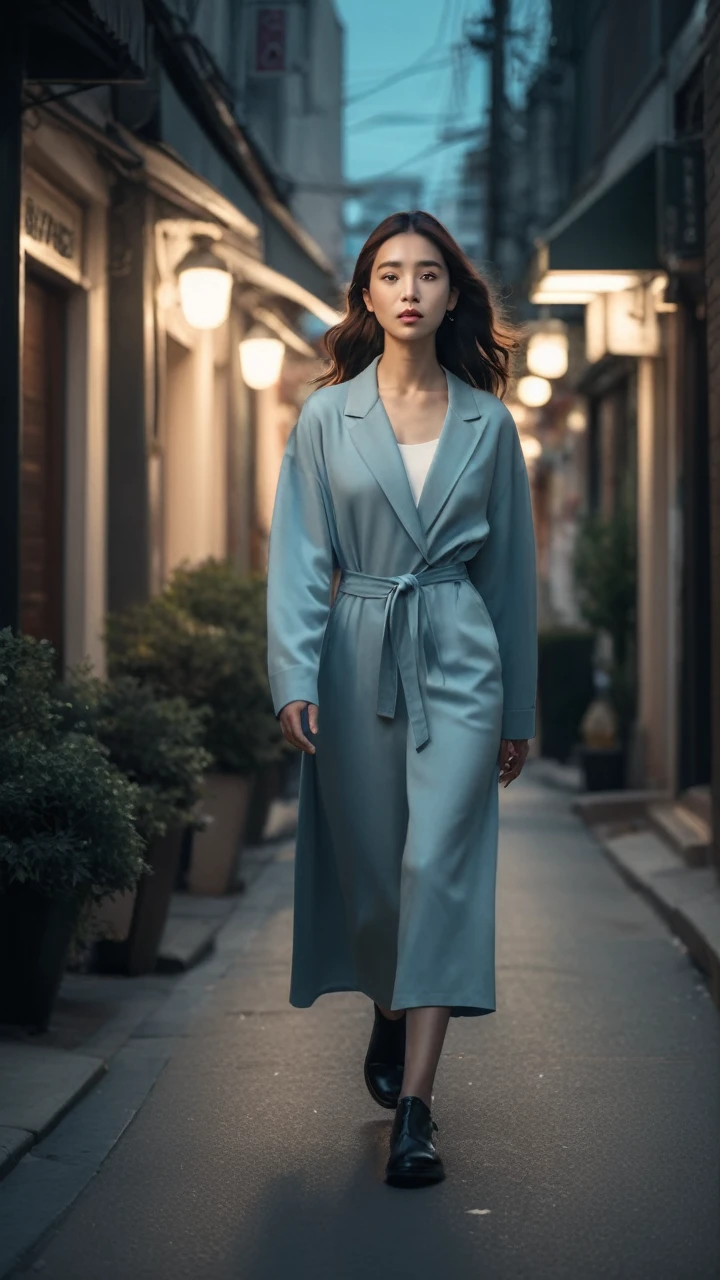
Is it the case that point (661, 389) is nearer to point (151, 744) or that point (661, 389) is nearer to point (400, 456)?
point (151, 744)

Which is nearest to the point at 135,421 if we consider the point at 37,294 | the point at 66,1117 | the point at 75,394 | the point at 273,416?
the point at 75,394

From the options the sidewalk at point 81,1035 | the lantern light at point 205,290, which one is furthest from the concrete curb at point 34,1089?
the lantern light at point 205,290

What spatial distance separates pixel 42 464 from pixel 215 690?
1441mm

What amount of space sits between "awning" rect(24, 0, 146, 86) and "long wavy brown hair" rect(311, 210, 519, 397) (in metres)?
1.95

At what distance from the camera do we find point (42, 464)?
920cm

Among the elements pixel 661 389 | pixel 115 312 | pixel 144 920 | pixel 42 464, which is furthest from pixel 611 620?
pixel 144 920

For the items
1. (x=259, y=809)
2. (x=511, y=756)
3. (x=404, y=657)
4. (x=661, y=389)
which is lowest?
(x=259, y=809)

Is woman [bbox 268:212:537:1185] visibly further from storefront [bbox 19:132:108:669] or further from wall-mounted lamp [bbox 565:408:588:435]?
wall-mounted lamp [bbox 565:408:588:435]

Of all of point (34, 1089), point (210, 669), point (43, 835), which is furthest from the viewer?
point (210, 669)

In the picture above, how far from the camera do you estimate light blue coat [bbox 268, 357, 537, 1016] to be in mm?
4301

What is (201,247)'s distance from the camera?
1145 cm

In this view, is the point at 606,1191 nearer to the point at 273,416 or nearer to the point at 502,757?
the point at 502,757

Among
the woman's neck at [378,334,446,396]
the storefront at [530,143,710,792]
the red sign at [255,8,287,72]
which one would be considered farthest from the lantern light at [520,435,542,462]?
Result: the woman's neck at [378,334,446,396]

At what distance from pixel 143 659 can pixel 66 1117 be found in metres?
4.02
